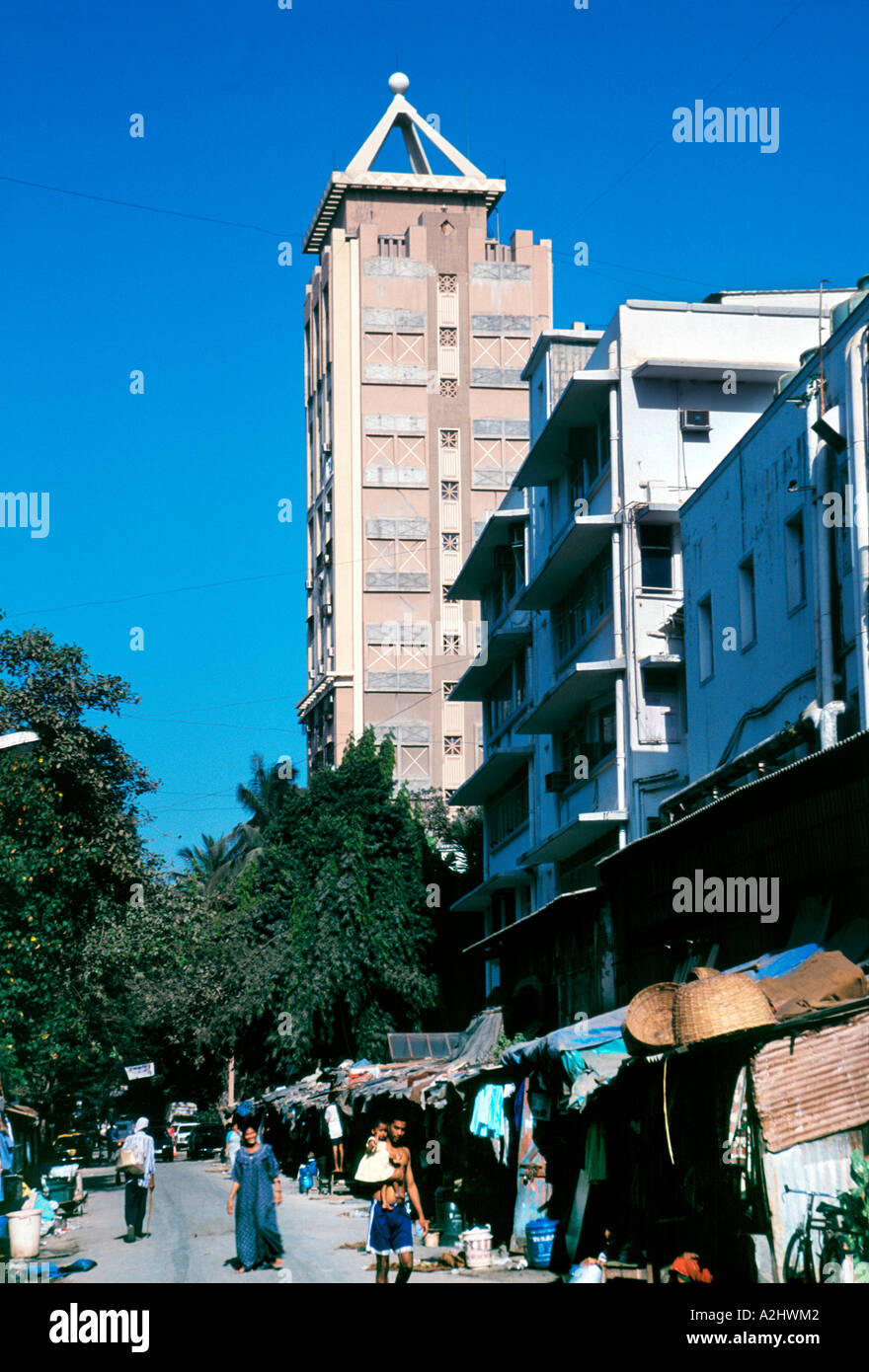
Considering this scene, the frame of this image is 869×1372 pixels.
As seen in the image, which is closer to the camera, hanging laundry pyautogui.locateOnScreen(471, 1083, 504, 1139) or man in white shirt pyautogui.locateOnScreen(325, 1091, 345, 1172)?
hanging laundry pyautogui.locateOnScreen(471, 1083, 504, 1139)

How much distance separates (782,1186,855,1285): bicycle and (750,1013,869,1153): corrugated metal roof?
A: 44 centimetres

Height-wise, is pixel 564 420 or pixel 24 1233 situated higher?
pixel 564 420

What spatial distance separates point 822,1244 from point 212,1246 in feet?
38.8

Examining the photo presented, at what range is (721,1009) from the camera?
37.8ft

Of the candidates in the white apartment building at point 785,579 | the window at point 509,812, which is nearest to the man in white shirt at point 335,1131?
the window at point 509,812

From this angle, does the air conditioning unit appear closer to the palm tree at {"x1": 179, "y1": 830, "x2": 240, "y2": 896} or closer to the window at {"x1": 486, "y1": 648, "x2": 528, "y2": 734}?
the window at {"x1": 486, "y1": 648, "x2": 528, "y2": 734}

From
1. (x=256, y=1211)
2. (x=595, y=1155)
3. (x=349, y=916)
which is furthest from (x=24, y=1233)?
(x=349, y=916)

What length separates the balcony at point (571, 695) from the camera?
30109mm

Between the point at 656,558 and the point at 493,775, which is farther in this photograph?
the point at 493,775

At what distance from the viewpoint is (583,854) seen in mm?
33781

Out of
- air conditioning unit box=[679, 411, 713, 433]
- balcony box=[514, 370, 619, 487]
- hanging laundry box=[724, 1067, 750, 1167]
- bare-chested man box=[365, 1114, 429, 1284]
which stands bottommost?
bare-chested man box=[365, 1114, 429, 1284]

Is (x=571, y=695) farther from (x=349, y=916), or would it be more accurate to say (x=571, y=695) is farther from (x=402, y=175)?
(x=402, y=175)

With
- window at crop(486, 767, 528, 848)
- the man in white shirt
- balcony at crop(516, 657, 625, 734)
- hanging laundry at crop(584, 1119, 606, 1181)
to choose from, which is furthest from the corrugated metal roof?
window at crop(486, 767, 528, 848)

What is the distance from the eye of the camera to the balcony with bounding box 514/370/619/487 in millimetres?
30719
